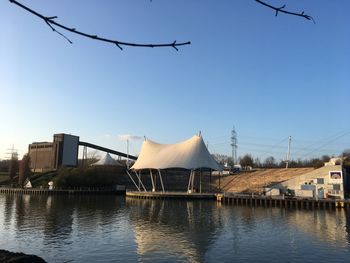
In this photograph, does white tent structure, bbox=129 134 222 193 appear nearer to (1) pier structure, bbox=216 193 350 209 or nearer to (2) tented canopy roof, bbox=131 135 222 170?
(2) tented canopy roof, bbox=131 135 222 170

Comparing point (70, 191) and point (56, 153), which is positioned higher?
point (56, 153)

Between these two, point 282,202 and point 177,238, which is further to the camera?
point 282,202

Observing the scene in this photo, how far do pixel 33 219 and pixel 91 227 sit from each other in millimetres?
6174

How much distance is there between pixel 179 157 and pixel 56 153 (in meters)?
40.9

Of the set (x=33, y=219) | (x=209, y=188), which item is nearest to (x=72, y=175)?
(x=209, y=188)

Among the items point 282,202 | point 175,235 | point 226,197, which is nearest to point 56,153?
point 226,197

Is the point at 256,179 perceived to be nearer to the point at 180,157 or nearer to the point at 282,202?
the point at 180,157

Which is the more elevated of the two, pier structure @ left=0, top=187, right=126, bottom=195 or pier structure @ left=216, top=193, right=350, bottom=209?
pier structure @ left=0, top=187, right=126, bottom=195

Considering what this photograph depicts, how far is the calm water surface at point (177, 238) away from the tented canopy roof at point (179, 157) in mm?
23366

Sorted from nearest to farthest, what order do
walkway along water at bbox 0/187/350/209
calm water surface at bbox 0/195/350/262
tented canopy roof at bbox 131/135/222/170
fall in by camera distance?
calm water surface at bbox 0/195/350/262 < walkway along water at bbox 0/187/350/209 < tented canopy roof at bbox 131/135/222/170

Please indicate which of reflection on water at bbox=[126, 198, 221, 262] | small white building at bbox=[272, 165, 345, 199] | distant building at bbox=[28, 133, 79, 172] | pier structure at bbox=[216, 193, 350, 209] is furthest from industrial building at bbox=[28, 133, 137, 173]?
reflection on water at bbox=[126, 198, 221, 262]

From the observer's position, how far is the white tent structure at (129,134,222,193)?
5312 centimetres

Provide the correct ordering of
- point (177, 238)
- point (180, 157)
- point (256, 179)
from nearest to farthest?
point (177, 238)
point (180, 157)
point (256, 179)

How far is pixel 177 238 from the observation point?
19.9 metres
